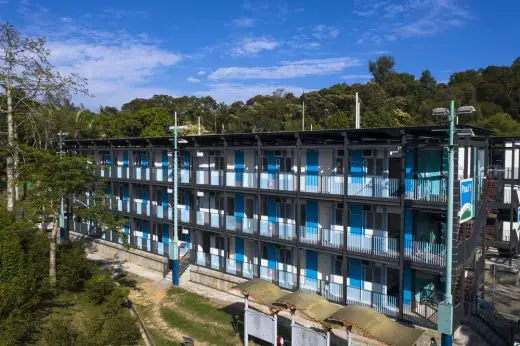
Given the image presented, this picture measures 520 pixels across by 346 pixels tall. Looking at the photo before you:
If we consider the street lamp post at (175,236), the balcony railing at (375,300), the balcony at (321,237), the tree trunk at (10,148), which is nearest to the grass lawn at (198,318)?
the street lamp post at (175,236)

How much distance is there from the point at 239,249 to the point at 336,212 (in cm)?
770

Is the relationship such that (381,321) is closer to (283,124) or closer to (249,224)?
(249,224)

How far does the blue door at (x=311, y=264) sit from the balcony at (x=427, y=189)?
271 inches

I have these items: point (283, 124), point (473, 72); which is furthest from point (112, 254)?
point (473, 72)

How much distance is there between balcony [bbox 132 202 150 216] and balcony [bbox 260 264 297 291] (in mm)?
11550

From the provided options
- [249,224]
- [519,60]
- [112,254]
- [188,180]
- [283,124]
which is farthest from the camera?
[519,60]

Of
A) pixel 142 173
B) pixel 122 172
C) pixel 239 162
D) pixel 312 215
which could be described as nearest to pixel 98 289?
pixel 239 162

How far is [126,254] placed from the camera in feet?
103

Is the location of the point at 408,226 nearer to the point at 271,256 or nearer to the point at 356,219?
the point at 356,219

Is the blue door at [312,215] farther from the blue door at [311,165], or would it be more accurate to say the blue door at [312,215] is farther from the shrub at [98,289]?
the shrub at [98,289]

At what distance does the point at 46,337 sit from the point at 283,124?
57757 mm

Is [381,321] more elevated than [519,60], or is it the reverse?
[519,60]

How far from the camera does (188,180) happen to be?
2861 cm

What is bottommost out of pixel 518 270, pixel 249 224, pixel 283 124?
pixel 518 270
